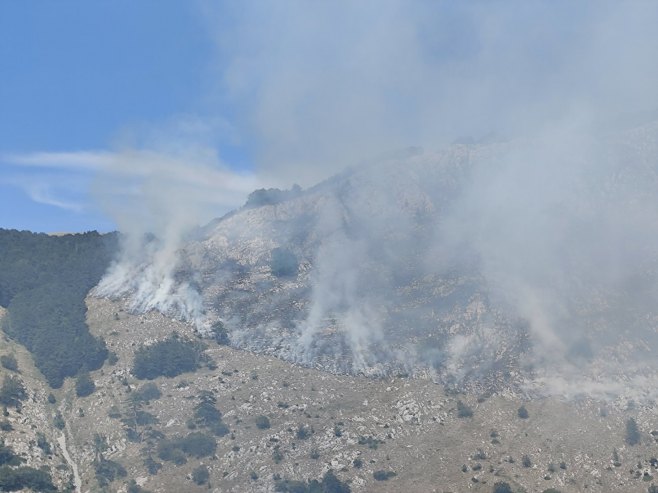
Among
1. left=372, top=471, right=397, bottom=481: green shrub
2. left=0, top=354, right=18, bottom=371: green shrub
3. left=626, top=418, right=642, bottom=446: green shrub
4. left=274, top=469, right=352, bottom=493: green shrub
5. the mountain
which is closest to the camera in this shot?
left=274, top=469, right=352, bottom=493: green shrub

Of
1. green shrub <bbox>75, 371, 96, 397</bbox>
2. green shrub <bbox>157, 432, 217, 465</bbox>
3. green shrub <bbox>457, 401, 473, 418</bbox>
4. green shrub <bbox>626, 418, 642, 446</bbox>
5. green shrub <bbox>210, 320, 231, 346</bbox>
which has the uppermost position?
green shrub <bbox>210, 320, 231, 346</bbox>

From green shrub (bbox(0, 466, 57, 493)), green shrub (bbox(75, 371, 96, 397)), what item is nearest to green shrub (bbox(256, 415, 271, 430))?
green shrub (bbox(0, 466, 57, 493))

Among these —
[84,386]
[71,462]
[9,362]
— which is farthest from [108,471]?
[9,362]

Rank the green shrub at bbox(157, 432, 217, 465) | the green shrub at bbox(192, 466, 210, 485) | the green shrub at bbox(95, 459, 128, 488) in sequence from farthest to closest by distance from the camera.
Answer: the green shrub at bbox(157, 432, 217, 465) → the green shrub at bbox(95, 459, 128, 488) → the green shrub at bbox(192, 466, 210, 485)

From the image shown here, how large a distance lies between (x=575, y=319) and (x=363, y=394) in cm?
6155

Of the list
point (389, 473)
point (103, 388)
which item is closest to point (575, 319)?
point (389, 473)

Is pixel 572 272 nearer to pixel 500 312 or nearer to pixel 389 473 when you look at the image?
pixel 500 312

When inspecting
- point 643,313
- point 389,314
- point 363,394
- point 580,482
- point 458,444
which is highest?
point 389,314

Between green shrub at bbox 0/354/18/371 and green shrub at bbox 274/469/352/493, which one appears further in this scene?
green shrub at bbox 0/354/18/371

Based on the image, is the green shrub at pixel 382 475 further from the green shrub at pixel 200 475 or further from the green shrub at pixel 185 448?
the green shrub at pixel 185 448

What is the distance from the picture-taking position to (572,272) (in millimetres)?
190500

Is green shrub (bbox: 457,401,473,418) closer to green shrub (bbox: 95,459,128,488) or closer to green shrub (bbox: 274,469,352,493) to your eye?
green shrub (bbox: 274,469,352,493)

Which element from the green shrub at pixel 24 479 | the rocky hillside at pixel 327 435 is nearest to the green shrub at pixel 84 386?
the rocky hillside at pixel 327 435

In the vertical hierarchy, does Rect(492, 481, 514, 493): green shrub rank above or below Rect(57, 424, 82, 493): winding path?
below
